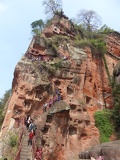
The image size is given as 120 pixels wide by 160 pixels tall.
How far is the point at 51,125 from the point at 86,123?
4.05 m

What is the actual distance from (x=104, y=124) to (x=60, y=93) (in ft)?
15.4

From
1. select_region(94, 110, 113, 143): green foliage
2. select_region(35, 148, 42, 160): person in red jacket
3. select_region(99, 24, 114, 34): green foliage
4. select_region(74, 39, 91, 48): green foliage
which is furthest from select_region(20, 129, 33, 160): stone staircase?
select_region(99, 24, 114, 34): green foliage

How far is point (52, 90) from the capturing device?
2272 centimetres

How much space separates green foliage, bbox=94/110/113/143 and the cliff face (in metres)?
0.49

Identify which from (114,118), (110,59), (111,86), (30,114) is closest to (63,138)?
(30,114)

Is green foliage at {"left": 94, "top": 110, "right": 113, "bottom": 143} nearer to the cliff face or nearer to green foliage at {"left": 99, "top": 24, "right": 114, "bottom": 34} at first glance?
the cliff face

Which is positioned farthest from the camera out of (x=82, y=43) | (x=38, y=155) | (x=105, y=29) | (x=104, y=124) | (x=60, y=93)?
(x=105, y=29)

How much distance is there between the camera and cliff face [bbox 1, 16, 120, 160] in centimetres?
1945

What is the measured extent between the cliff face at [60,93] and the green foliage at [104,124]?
0.49 meters

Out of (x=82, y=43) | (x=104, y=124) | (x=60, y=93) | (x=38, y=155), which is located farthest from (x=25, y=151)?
(x=82, y=43)

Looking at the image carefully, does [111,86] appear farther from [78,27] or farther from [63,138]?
[78,27]

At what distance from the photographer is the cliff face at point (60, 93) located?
63.8ft

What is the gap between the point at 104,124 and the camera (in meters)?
22.6

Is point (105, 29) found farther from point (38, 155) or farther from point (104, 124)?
point (38, 155)
